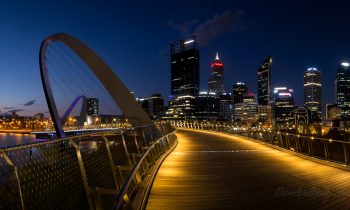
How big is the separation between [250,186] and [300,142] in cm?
831

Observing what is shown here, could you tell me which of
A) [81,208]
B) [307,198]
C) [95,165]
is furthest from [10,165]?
[307,198]

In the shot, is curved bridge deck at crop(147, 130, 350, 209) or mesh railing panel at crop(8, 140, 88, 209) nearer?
mesh railing panel at crop(8, 140, 88, 209)

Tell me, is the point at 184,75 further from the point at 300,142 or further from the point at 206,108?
the point at 300,142

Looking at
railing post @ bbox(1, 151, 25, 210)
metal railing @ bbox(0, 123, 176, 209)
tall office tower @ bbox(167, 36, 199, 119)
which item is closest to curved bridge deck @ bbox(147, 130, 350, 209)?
metal railing @ bbox(0, 123, 176, 209)

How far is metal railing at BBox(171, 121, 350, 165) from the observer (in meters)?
12.8

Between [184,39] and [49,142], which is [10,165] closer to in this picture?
[49,142]

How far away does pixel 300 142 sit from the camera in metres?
15.9

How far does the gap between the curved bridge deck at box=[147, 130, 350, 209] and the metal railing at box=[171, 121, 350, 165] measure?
902 millimetres

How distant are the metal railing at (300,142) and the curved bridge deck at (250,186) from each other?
90 cm

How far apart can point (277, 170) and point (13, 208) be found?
28.0ft

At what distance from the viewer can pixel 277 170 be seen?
35.6 feet

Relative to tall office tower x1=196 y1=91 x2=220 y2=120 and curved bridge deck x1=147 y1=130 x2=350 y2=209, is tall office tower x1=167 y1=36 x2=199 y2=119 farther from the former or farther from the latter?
→ curved bridge deck x1=147 y1=130 x2=350 y2=209

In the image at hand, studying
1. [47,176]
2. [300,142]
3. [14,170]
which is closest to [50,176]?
[47,176]

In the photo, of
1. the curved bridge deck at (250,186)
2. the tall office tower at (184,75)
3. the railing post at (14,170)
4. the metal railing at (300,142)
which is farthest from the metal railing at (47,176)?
the tall office tower at (184,75)
